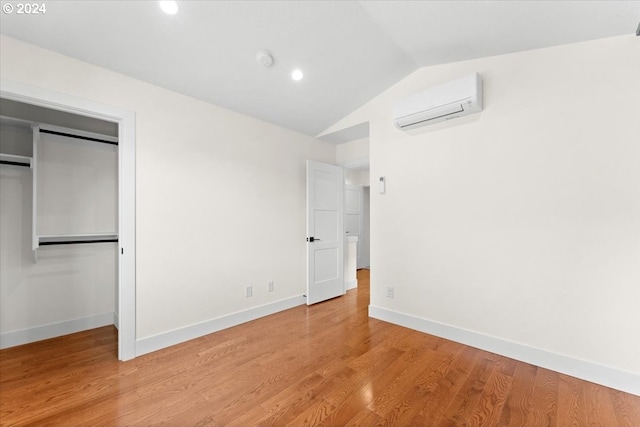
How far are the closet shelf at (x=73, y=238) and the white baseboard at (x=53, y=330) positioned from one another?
884 mm

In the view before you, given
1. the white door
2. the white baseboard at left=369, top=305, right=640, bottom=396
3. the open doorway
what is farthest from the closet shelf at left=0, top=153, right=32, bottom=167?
the open doorway

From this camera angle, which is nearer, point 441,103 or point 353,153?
point 441,103

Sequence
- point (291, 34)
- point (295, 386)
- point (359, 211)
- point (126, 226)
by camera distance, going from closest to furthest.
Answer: point (295, 386), point (291, 34), point (126, 226), point (359, 211)

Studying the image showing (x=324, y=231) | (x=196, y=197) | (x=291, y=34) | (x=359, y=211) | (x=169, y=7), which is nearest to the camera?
(x=169, y=7)

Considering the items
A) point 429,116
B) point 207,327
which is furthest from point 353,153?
point 207,327

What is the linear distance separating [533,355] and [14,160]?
515 centimetres

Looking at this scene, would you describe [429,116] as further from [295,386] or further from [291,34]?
[295,386]

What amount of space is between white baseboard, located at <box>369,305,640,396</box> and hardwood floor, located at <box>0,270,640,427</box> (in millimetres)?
69

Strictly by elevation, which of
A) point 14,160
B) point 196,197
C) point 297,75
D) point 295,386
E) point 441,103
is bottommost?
point 295,386

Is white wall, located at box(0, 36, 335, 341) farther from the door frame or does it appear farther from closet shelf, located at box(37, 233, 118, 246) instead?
closet shelf, located at box(37, 233, 118, 246)

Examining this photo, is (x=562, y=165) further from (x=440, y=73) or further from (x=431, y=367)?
(x=431, y=367)

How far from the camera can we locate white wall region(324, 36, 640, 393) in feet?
6.54

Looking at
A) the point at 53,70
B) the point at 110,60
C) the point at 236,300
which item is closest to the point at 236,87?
the point at 110,60

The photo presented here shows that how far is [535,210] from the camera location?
2.32 m
